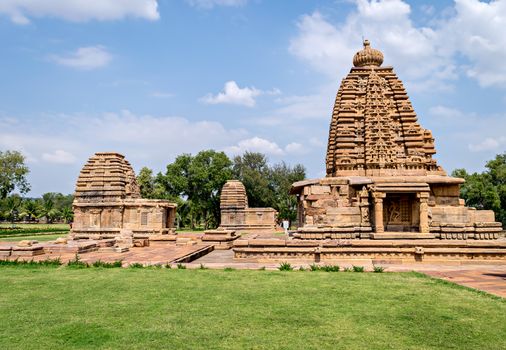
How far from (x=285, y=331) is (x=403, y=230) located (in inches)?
400

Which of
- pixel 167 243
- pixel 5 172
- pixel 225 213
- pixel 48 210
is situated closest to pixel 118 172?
pixel 167 243

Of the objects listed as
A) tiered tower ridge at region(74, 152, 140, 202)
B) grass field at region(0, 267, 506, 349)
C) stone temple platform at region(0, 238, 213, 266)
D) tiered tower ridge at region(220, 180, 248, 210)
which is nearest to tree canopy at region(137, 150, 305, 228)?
tiered tower ridge at region(220, 180, 248, 210)

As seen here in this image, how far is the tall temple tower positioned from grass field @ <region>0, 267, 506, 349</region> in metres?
4.70

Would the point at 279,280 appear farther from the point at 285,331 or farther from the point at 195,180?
the point at 195,180

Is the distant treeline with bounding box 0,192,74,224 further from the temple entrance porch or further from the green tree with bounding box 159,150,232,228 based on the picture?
the temple entrance porch

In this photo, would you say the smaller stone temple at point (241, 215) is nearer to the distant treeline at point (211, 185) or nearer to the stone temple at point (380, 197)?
the distant treeline at point (211, 185)

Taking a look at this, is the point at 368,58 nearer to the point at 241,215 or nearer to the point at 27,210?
the point at 241,215

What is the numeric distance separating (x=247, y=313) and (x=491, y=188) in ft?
140

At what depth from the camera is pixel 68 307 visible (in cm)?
561

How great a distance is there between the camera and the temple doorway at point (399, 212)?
1329cm

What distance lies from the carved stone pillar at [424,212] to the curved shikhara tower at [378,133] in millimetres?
1953

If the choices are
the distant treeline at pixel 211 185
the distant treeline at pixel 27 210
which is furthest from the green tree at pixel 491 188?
the distant treeline at pixel 27 210

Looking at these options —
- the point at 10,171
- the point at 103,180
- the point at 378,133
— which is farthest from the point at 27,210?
the point at 378,133

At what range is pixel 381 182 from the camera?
42.7 feet
